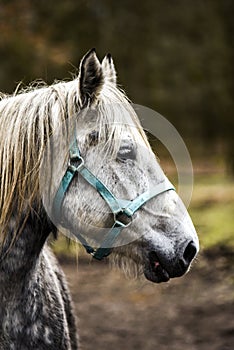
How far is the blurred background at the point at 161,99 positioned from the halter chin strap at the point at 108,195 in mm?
361

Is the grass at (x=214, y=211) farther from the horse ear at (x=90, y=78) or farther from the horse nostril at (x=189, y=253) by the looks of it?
the horse ear at (x=90, y=78)

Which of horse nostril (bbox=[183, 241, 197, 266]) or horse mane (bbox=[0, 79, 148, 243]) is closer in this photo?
horse nostril (bbox=[183, 241, 197, 266])

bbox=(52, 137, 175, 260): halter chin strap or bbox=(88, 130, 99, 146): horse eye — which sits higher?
bbox=(88, 130, 99, 146): horse eye

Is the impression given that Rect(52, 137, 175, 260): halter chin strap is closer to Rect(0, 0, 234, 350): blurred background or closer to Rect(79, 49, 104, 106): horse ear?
Rect(79, 49, 104, 106): horse ear

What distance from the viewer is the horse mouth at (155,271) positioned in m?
3.14

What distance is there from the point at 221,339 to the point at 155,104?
18343 millimetres

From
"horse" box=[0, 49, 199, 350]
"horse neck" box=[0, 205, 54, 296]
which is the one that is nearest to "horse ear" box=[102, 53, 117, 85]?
"horse" box=[0, 49, 199, 350]

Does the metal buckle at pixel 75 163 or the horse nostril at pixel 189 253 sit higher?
the metal buckle at pixel 75 163

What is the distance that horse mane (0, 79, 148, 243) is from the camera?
317 cm

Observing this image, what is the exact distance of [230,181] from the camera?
57.7 feet

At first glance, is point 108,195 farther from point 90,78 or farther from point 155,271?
point 90,78

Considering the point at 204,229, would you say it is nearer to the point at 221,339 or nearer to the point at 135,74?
the point at 221,339

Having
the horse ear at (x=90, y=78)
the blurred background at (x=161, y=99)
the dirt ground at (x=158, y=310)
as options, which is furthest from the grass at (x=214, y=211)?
the horse ear at (x=90, y=78)

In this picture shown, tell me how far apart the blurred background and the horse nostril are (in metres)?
0.35
